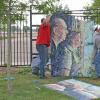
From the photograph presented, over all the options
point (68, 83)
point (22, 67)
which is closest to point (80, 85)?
point (68, 83)

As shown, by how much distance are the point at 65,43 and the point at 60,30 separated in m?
0.44

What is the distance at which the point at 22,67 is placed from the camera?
53.8 feet

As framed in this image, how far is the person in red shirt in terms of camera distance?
522 inches

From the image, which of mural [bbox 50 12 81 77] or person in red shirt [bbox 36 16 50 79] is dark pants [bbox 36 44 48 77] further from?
mural [bbox 50 12 81 77]

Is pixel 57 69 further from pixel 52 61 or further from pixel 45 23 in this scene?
pixel 45 23

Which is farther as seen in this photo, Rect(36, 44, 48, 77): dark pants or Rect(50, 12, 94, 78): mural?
Rect(50, 12, 94, 78): mural

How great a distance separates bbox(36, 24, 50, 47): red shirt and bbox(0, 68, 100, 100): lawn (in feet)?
3.69

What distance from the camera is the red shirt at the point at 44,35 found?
13258mm

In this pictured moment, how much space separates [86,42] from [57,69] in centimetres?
126

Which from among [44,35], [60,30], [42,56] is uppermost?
[60,30]

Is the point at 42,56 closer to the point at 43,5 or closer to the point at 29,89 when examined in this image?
the point at 29,89

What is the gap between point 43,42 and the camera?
43.4 ft

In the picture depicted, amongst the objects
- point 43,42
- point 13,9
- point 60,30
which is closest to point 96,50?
point 60,30

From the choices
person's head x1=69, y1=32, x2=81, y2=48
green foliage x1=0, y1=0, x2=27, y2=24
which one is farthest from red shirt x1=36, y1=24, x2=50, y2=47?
green foliage x1=0, y1=0, x2=27, y2=24
